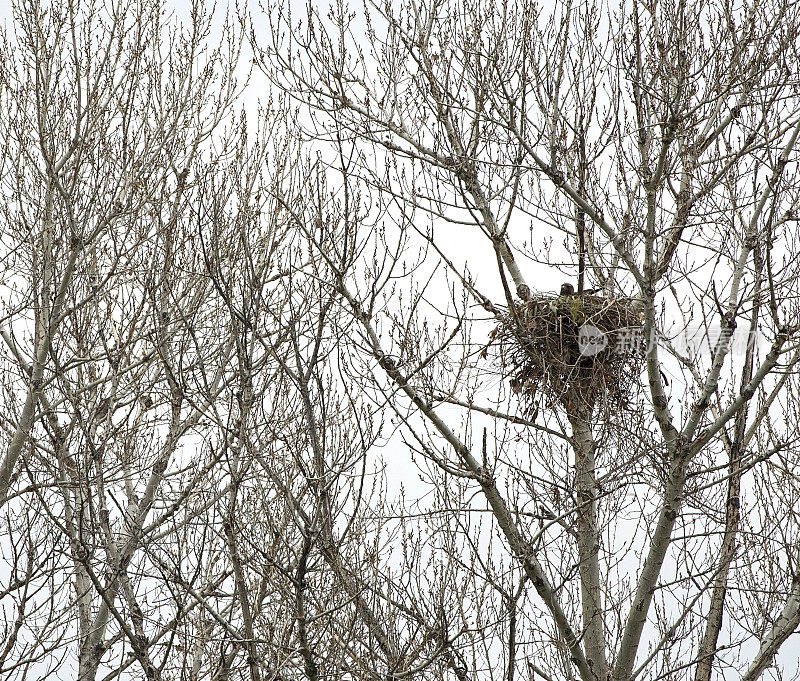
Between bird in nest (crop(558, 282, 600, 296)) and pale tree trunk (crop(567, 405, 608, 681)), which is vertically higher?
bird in nest (crop(558, 282, 600, 296))

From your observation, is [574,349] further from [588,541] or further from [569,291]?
[588,541]

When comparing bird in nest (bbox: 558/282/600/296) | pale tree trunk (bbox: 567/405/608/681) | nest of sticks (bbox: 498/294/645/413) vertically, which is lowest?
pale tree trunk (bbox: 567/405/608/681)

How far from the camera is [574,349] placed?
6.11m

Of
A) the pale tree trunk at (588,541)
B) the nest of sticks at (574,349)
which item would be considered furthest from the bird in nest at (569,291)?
the pale tree trunk at (588,541)

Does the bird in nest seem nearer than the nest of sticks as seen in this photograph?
No

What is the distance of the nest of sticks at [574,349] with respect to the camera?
5965mm

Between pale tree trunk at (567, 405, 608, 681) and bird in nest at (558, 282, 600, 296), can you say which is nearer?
pale tree trunk at (567, 405, 608, 681)

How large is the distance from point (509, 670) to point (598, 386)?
2421 millimetres

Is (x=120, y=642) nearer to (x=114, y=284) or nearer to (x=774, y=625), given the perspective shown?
(x=114, y=284)

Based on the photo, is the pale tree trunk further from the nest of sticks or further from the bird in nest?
the bird in nest

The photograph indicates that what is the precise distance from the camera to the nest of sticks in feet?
19.6

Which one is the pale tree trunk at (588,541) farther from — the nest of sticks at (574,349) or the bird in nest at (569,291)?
the bird in nest at (569,291)

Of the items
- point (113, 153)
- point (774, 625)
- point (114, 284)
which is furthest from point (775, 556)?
point (113, 153)

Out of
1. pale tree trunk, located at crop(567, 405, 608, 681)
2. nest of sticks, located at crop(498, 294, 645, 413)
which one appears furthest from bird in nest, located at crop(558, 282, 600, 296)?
pale tree trunk, located at crop(567, 405, 608, 681)
